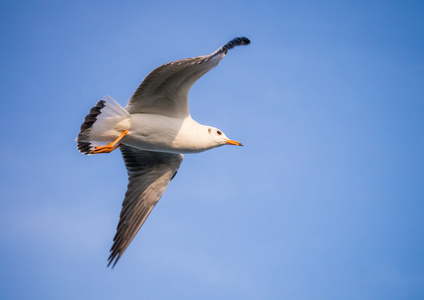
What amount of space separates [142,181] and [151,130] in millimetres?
1559

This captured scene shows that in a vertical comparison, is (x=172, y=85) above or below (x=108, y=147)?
above

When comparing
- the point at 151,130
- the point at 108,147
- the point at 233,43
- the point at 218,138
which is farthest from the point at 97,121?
the point at 233,43

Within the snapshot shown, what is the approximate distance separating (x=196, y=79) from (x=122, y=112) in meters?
1.24

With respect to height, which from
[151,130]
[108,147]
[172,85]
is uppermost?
[172,85]

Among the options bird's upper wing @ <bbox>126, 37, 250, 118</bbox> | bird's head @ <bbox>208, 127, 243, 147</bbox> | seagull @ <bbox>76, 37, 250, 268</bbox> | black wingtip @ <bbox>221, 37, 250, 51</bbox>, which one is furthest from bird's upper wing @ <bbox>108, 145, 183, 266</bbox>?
black wingtip @ <bbox>221, 37, 250, 51</bbox>

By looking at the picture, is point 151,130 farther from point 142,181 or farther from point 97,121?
point 142,181

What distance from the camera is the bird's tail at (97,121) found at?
750cm

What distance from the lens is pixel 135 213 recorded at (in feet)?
29.1

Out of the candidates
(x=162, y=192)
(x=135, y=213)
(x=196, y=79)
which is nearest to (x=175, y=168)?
(x=162, y=192)

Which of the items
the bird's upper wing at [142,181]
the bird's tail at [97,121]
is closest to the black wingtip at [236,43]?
the bird's tail at [97,121]

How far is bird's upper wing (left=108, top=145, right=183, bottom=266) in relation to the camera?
880cm

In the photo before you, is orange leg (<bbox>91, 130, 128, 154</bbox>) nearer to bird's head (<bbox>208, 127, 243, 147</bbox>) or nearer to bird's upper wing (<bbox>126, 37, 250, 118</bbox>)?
bird's upper wing (<bbox>126, 37, 250, 118</bbox>)

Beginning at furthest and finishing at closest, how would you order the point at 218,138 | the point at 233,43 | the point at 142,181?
1. the point at 142,181
2. the point at 218,138
3. the point at 233,43

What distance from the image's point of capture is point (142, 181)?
9133mm
